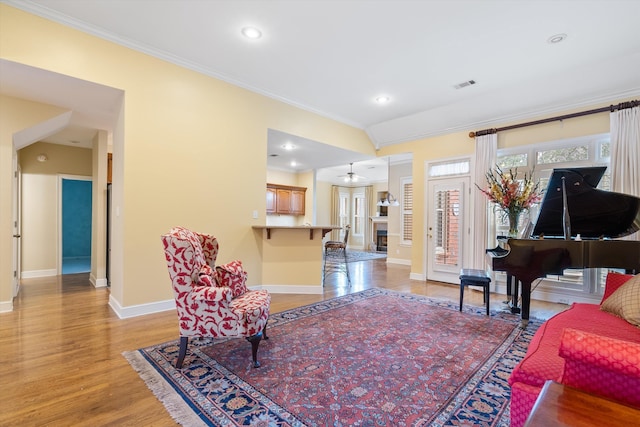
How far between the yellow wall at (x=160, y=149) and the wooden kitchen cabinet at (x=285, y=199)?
4.19 m

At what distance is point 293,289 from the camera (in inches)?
184

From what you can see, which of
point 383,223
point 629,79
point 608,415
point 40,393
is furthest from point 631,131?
point 383,223

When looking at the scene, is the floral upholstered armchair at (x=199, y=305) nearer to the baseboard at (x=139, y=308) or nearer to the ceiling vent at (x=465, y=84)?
the baseboard at (x=139, y=308)

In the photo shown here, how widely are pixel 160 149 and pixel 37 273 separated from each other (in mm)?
4772

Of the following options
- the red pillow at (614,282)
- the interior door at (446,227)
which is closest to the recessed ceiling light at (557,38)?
the interior door at (446,227)

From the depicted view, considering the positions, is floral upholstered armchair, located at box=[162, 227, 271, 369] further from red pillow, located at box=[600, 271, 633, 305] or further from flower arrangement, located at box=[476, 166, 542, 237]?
flower arrangement, located at box=[476, 166, 542, 237]

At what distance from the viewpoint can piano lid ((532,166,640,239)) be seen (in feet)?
10.2

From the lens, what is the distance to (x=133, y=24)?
3.08m

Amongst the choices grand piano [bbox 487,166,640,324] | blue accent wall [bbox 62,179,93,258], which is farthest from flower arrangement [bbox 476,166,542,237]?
blue accent wall [bbox 62,179,93,258]

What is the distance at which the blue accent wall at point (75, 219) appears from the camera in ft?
29.0

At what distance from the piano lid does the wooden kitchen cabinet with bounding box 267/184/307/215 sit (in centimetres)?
674

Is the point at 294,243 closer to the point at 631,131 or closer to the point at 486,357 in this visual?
the point at 486,357

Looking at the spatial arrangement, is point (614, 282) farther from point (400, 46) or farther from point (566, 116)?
point (400, 46)

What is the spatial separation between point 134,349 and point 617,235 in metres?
5.15
